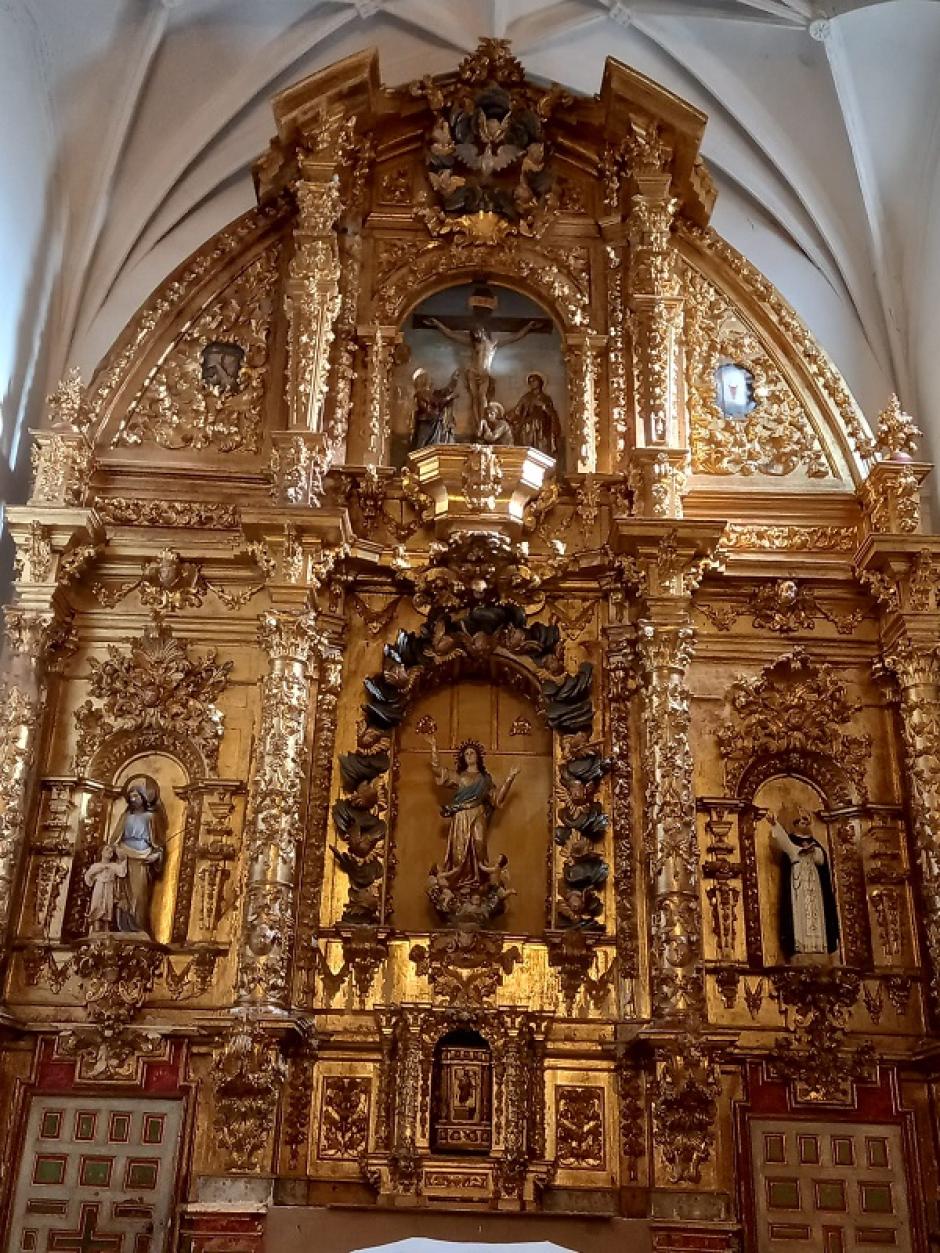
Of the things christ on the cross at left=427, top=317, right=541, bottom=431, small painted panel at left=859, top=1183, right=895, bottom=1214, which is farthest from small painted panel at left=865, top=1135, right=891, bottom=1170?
christ on the cross at left=427, top=317, right=541, bottom=431

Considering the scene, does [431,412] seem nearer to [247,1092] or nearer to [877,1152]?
[247,1092]

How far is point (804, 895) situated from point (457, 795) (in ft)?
9.21

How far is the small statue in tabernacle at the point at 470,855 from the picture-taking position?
10.3 meters

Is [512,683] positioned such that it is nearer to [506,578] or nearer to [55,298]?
[506,578]

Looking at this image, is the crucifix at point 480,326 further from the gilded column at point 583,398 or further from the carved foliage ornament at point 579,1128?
the carved foliage ornament at point 579,1128

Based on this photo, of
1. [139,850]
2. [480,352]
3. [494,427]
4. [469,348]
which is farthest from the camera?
[469,348]

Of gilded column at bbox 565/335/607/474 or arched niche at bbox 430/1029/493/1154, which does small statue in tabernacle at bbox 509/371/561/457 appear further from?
arched niche at bbox 430/1029/493/1154

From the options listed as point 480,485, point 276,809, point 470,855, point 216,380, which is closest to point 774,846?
point 470,855

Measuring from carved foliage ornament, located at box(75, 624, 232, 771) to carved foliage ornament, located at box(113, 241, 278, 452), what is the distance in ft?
6.96

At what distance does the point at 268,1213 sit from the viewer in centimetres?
903

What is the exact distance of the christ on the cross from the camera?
12359mm

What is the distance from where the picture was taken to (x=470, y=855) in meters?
10.4

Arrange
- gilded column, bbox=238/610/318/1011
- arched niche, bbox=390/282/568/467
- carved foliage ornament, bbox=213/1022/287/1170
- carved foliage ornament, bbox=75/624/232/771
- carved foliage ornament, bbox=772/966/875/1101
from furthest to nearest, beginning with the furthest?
arched niche, bbox=390/282/568/467 → carved foliage ornament, bbox=75/624/232/771 → carved foliage ornament, bbox=772/966/875/1101 → gilded column, bbox=238/610/318/1011 → carved foliage ornament, bbox=213/1022/287/1170

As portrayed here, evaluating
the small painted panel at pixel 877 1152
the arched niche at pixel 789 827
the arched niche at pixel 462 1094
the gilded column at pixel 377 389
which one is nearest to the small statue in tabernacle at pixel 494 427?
the gilded column at pixel 377 389
